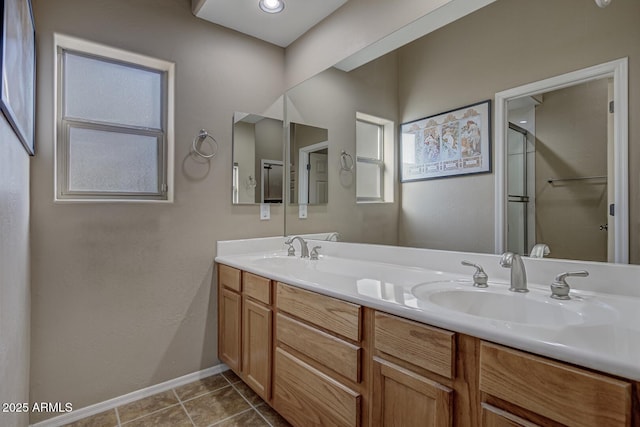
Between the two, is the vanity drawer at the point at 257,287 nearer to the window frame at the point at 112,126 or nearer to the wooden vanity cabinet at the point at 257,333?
the wooden vanity cabinet at the point at 257,333

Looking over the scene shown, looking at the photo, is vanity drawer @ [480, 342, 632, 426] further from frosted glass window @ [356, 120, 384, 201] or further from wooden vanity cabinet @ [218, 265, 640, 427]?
frosted glass window @ [356, 120, 384, 201]

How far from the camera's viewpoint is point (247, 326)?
1824 millimetres

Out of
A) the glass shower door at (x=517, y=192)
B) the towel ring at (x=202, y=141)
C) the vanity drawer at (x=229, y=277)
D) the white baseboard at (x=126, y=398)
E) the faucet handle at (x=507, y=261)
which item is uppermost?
the towel ring at (x=202, y=141)

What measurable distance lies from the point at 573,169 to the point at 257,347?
64.6 inches

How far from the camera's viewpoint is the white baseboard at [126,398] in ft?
5.45

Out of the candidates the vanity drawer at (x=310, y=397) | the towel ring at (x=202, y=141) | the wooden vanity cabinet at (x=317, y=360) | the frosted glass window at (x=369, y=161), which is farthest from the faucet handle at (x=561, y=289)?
the towel ring at (x=202, y=141)

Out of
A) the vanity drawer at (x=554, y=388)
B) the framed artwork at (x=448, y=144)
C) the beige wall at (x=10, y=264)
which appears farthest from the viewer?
the framed artwork at (x=448, y=144)

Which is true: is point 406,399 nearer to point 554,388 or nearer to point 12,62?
point 554,388

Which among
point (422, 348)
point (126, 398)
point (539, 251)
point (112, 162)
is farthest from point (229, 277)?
point (539, 251)

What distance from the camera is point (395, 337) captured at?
3.37 feet

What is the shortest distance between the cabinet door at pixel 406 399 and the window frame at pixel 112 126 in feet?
5.28

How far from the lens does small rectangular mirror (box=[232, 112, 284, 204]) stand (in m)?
2.27

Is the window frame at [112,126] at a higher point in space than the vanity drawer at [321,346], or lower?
higher

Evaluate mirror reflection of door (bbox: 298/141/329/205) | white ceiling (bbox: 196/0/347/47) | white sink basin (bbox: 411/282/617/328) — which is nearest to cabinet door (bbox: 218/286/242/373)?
mirror reflection of door (bbox: 298/141/329/205)
